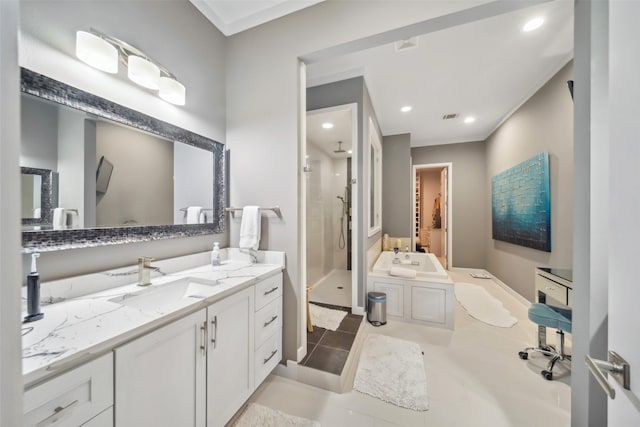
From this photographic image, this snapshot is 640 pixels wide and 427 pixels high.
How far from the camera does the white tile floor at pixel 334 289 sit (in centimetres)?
303

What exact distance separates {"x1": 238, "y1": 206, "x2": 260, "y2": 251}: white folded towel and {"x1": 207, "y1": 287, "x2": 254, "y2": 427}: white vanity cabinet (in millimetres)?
465

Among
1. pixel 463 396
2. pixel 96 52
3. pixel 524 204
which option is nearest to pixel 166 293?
pixel 96 52

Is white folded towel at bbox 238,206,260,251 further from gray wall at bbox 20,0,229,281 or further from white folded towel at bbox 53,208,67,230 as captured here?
white folded towel at bbox 53,208,67,230

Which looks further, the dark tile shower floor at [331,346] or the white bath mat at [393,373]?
the dark tile shower floor at [331,346]

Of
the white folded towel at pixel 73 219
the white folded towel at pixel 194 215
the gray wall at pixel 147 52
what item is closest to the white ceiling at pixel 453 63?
the gray wall at pixel 147 52

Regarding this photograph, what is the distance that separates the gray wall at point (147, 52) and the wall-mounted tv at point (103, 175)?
13.1 inches

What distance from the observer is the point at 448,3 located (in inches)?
51.1

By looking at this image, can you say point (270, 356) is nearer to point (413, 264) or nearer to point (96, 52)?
point (96, 52)

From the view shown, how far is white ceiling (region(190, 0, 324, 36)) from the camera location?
1684mm

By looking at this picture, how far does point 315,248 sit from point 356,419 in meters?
2.36

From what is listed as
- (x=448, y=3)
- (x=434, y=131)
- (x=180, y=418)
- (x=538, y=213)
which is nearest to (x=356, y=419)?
(x=180, y=418)

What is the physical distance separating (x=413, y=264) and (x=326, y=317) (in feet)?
5.90

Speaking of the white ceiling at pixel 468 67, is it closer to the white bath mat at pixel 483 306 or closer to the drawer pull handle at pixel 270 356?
the drawer pull handle at pixel 270 356

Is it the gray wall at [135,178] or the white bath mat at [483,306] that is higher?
the gray wall at [135,178]
